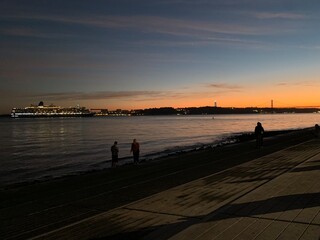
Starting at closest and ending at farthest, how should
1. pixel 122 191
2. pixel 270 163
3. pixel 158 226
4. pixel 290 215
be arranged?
pixel 290 215, pixel 158 226, pixel 122 191, pixel 270 163

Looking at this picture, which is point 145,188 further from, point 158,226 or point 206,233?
point 206,233

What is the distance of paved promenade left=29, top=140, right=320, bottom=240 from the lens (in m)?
5.96

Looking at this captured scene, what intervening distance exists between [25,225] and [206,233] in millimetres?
4000

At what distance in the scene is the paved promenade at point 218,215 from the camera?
5965mm

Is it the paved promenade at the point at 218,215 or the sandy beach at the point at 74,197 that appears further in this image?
the sandy beach at the point at 74,197

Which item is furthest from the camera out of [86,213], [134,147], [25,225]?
[134,147]

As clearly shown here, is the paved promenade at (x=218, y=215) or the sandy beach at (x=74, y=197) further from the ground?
the paved promenade at (x=218, y=215)

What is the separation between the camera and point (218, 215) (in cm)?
689

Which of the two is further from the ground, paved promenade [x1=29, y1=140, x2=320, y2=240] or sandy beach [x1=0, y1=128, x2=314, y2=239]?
paved promenade [x1=29, y1=140, x2=320, y2=240]

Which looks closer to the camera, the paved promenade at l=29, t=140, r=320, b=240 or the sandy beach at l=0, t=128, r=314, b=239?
the paved promenade at l=29, t=140, r=320, b=240

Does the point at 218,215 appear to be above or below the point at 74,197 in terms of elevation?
above

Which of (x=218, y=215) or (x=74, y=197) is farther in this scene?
(x=74, y=197)

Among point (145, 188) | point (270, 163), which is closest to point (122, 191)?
point (145, 188)

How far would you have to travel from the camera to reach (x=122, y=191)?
11.3 meters
